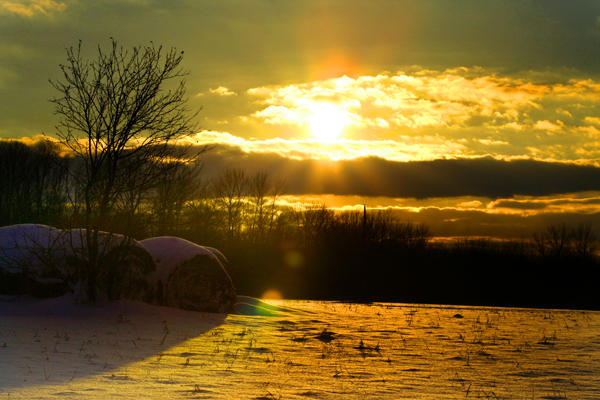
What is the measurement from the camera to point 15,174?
5338cm

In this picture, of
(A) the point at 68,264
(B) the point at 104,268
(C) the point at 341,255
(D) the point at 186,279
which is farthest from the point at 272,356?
(C) the point at 341,255

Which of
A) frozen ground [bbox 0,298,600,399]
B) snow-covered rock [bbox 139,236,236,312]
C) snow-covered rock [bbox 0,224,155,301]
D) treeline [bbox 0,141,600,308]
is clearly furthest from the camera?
treeline [bbox 0,141,600,308]

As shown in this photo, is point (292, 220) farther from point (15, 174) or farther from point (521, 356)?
point (521, 356)

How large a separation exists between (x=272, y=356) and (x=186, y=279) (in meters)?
6.44

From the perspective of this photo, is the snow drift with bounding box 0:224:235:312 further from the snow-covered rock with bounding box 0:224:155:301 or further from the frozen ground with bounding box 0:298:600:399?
the frozen ground with bounding box 0:298:600:399

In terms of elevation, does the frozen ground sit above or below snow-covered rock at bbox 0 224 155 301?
below

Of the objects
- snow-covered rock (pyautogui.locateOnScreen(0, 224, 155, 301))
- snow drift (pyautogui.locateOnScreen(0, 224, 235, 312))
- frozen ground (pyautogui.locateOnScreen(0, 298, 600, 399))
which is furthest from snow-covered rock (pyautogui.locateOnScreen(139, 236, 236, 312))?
frozen ground (pyautogui.locateOnScreen(0, 298, 600, 399))

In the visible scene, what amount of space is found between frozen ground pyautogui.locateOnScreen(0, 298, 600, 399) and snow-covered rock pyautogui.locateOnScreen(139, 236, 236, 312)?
2.06 ft

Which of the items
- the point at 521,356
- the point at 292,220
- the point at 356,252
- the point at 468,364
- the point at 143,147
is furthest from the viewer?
the point at 292,220

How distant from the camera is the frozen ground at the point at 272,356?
27.3 ft

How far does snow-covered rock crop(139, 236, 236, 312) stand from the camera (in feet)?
55.3

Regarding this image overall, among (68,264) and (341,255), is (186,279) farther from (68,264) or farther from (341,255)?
(341,255)

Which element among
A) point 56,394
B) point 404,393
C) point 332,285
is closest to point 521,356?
point 404,393

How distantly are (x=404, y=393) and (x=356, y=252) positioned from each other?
169 feet
